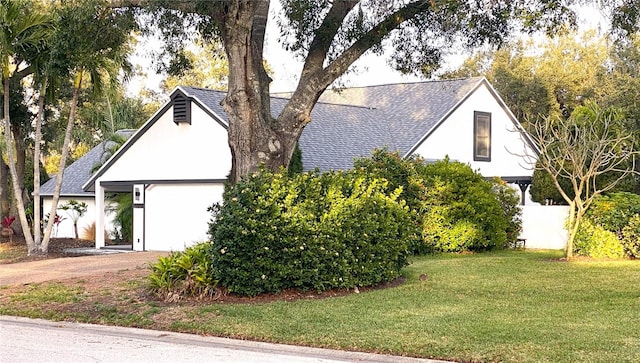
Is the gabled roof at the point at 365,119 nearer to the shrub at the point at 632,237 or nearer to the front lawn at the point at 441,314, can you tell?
the shrub at the point at 632,237

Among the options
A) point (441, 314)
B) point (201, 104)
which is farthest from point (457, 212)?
point (441, 314)

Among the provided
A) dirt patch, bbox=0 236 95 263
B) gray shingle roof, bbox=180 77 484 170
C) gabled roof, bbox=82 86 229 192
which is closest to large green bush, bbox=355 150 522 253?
gray shingle roof, bbox=180 77 484 170

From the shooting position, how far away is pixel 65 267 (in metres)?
19.8

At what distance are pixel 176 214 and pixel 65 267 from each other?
6.61 meters

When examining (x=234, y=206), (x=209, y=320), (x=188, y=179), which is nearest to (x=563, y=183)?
(x=188, y=179)

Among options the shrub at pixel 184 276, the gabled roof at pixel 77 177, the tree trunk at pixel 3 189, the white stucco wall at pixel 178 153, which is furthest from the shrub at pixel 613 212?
the tree trunk at pixel 3 189

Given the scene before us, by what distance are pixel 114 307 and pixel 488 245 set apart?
12203 mm

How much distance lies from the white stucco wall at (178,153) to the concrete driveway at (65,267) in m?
3.23

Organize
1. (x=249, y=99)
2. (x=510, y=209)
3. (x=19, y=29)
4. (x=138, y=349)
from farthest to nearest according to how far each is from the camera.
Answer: (x=510, y=209) → (x=19, y=29) → (x=249, y=99) → (x=138, y=349)

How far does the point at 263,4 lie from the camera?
52.9 feet

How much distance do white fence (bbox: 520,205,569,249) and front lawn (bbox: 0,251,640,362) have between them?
709 centimetres

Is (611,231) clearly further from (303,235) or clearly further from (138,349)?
(138,349)

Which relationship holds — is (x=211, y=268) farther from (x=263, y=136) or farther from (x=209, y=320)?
(x=263, y=136)

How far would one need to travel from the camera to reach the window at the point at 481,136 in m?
30.3
